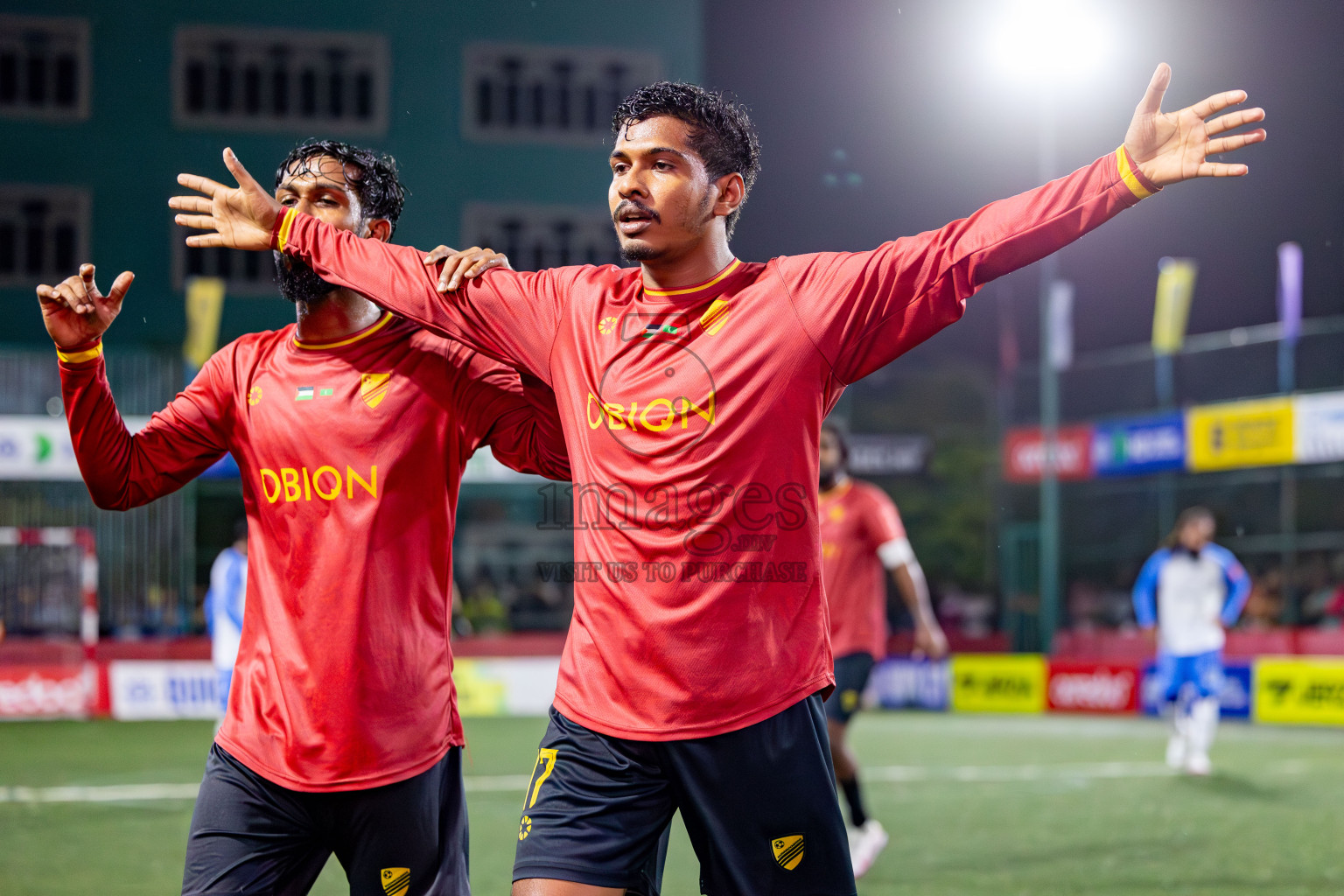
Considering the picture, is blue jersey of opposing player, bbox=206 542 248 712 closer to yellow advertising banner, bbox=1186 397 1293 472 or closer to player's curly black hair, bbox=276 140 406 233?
player's curly black hair, bbox=276 140 406 233

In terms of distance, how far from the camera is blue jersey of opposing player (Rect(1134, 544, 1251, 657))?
12.4 m

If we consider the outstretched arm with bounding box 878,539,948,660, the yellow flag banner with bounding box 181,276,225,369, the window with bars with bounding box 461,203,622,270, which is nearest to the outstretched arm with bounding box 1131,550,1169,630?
the outstretched arm with bounding box 878,539,948,660

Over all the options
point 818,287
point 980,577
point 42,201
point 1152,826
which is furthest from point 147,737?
point 980,577

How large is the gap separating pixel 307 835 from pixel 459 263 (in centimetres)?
144

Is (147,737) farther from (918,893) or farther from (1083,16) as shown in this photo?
(1083,16)

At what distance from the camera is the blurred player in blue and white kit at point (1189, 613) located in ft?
40.2

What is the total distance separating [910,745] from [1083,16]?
9.56 metres

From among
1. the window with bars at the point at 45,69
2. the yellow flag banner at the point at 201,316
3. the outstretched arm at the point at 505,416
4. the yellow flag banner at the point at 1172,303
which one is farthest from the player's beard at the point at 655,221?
the window with bars at the point at 45,69

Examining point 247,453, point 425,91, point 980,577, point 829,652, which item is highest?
point 425,91

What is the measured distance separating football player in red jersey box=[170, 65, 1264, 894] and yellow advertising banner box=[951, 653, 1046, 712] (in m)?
17.5

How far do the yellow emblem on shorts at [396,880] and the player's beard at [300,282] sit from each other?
1.44 m

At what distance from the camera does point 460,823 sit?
3.50 metres

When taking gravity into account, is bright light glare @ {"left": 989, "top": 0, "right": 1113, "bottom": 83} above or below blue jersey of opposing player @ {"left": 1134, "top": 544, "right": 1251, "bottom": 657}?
above

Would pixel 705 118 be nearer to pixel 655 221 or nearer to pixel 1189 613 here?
pixel 655 221
